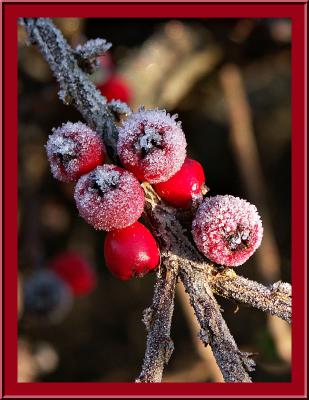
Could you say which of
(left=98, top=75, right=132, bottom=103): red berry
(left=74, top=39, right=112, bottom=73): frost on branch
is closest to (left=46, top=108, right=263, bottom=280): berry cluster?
(left=74, top=39, right=112, bottom=73): frost on branch

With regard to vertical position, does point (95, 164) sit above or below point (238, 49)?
below

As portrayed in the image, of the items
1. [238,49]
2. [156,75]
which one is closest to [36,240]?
[156,75]

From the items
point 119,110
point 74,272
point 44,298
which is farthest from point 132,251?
point 74,272

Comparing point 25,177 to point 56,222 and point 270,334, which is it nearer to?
point 56,222

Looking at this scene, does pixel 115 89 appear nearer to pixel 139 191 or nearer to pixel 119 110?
pixel 119 110
